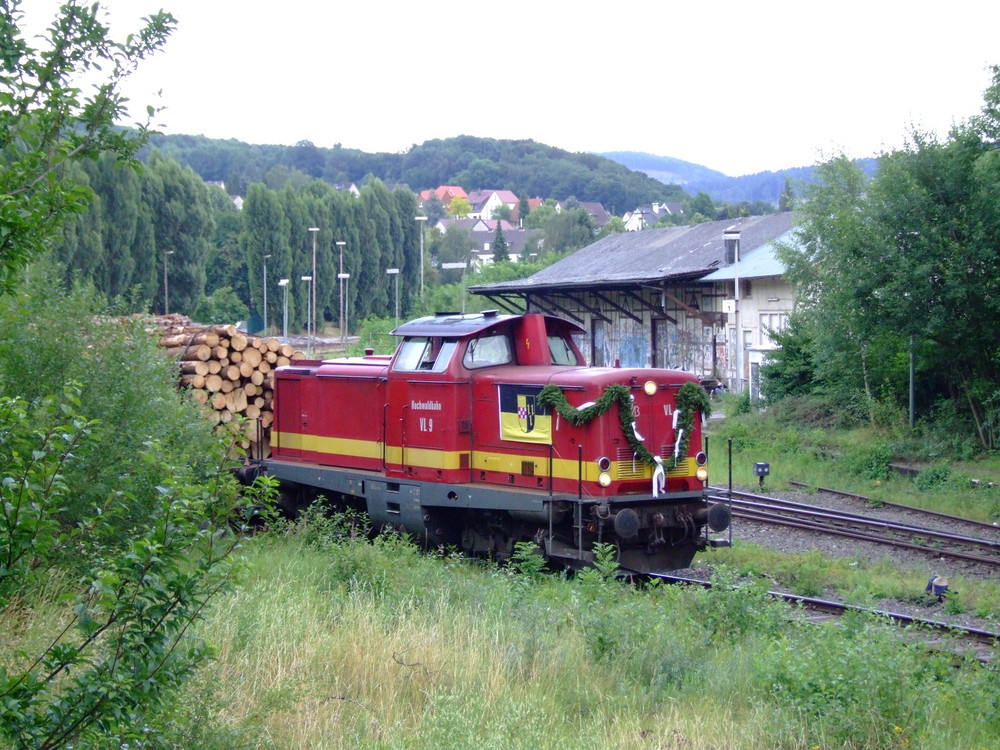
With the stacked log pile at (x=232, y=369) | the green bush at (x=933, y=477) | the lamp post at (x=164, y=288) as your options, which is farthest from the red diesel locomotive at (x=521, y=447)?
the lamp post at (x=164, y=288)

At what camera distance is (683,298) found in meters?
35.7

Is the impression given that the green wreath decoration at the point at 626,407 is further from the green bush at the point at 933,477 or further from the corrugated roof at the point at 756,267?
the corrugated roof at the point at 756,267

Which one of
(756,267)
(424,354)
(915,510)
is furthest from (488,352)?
(756,267)

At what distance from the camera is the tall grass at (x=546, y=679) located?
18.9 ft

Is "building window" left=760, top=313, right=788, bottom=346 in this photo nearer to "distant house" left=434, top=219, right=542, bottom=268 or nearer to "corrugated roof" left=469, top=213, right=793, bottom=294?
"corrugated roof" left=469, top=213, right=793, bottom=294

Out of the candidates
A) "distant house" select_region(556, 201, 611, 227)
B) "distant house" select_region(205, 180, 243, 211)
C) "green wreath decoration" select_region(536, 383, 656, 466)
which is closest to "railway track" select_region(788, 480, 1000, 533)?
A: "green wreath decoration" select_region(536, 383, 656, 466)

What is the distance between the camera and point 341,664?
22.4 ft

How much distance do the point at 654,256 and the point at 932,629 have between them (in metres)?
30.8

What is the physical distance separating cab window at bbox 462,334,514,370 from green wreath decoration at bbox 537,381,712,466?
124cm

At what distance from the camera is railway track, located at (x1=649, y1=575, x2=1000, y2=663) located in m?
9.28

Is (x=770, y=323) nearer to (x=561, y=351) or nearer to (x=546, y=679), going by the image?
(x=561, y=351)

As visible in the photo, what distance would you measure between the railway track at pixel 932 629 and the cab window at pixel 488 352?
12.1ft

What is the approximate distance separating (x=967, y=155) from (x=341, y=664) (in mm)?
17066

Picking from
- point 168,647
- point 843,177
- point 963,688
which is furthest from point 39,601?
point 843,177
